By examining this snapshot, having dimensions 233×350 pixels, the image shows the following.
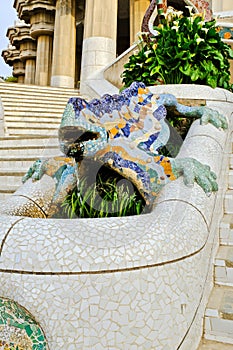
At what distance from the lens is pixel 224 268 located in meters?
3.09

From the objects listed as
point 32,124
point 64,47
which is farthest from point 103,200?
point 64,47

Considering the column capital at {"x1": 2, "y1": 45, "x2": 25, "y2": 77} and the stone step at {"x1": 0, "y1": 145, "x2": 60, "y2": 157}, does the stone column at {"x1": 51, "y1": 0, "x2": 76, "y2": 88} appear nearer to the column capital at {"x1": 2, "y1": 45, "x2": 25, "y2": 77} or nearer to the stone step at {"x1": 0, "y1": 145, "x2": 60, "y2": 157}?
the stone step at {"x1": 0, "y1": 145, "x2": 60, "y2": 157}

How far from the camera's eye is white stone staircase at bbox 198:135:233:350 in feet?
8.14

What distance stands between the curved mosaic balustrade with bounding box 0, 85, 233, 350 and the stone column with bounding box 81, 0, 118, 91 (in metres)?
11.4

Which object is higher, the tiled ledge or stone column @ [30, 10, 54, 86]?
stone column @ [30, 10, 54, 86]

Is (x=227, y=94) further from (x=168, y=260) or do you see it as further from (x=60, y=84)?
(x=60, y=84)

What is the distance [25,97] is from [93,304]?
29.9ft

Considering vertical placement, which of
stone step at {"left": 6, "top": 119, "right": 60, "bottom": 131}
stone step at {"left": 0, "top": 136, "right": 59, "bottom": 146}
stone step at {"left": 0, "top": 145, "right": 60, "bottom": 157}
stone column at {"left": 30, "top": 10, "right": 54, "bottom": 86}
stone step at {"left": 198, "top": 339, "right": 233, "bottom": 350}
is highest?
stone column at {"left": 30, "top": 10, "right": 54, "bottom": 86}

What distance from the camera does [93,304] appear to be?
1.86 metres

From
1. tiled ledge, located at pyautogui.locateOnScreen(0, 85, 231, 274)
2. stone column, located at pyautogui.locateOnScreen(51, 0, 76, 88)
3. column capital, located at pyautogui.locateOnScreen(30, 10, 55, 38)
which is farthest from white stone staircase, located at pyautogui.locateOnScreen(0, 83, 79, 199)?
column capital, located at pyautogui.locateOnScreen(30, 10, 55, 38)

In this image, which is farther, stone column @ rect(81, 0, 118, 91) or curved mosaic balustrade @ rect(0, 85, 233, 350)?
stone column @ rect(81, 0, 118, 91)

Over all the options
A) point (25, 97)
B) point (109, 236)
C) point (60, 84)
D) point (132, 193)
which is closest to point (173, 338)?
point (109, 236)

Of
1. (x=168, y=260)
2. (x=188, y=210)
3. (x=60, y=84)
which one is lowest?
(x=168, y=260)

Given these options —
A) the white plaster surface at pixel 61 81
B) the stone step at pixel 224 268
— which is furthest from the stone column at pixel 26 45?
the stone step at pixel 224 268
